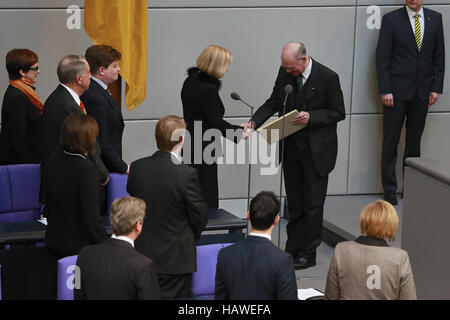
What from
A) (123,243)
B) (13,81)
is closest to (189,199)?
(123,243)

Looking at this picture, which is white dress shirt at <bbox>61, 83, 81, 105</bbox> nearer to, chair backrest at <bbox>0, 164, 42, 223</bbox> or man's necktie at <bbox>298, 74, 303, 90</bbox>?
chair backrest at <bbox>0, 164, 42, 223</bbox>

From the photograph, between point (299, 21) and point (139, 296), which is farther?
point (299, 21)

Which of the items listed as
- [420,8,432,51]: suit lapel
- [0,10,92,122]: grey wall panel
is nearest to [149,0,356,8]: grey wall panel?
[420,8,432,51]: suit lapel

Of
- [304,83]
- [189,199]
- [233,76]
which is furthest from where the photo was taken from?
[233,76]

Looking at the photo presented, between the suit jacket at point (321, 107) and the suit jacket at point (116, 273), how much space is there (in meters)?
2.39

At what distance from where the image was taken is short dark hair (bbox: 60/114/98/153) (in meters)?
3.59

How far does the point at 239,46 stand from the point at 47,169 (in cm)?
311

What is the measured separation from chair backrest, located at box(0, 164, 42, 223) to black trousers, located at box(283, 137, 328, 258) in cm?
169

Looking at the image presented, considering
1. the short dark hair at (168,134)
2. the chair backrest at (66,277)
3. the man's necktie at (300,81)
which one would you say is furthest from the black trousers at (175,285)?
the man's necktie at (300,81)

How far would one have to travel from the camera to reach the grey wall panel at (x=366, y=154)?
22.1ft

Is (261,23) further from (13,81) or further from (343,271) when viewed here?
(343,271)

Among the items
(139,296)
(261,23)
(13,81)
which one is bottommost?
(139,296)

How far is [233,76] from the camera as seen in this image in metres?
6.47

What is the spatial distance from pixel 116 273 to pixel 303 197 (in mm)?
2634
